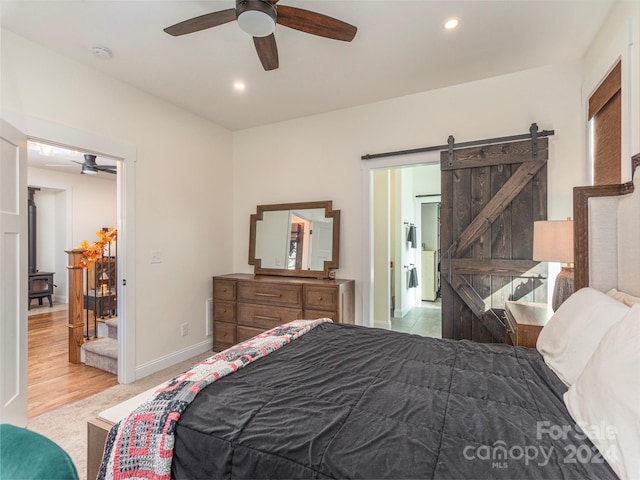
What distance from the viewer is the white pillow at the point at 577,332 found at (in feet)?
4.29

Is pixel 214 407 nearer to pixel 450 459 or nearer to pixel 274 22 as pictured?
pixel 450 459

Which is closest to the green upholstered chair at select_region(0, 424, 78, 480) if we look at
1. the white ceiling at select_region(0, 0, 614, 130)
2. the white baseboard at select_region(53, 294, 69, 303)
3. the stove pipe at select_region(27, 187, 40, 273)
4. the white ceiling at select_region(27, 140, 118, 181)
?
the white ceiling at select_region(0, 0, 614, 130)

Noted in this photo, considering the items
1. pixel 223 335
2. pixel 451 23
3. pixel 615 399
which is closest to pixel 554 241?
pixel 615 399

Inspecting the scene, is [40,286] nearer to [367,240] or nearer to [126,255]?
[126,255]

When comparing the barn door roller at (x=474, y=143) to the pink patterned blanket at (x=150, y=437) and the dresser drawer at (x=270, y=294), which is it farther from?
the pink patterned blanket at (x=150, y=437)

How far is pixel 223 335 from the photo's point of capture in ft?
12.3

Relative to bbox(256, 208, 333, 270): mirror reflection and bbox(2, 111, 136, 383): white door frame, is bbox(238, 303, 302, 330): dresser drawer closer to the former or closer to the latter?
bbox(256, 208, 333, 270): mirror reflection

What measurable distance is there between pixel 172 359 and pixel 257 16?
3312mm

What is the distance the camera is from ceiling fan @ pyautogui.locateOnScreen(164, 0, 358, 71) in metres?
1.69

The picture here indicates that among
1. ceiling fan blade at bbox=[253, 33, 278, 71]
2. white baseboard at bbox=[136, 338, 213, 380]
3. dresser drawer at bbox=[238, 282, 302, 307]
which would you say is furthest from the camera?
dresser drawer at bbox=[238, 282, 302, 307]

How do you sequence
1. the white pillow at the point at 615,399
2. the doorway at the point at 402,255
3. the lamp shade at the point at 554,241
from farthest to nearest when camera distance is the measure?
the doorway at the point at 402,255 < the lamp shade at the point at 554,241 < the white pillow at the point at 615,399

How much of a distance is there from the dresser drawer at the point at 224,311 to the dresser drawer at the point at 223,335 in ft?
0.19

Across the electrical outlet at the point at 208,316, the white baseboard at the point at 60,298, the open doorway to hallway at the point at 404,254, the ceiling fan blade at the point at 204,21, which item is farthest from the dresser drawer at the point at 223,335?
the white baseboard at the point at 60,298

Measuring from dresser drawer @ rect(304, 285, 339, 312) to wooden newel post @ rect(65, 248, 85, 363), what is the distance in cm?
254
